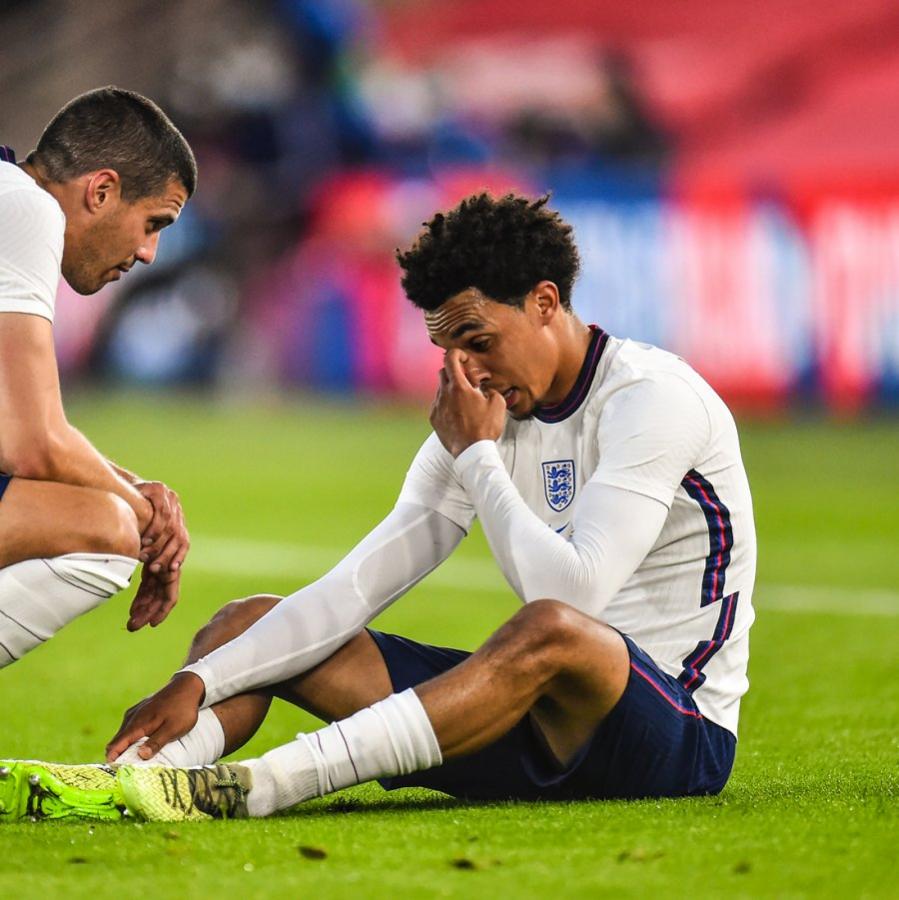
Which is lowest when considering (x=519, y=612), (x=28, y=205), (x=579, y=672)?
(x=579, y=672)

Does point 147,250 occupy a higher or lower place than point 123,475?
higher

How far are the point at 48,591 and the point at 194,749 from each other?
0.57 metres

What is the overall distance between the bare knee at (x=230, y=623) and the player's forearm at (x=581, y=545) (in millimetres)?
774

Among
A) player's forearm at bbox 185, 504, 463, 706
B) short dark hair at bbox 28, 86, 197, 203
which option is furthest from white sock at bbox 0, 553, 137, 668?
short dark hair at bbox 28, 86, 197, 203

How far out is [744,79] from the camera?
26531mm

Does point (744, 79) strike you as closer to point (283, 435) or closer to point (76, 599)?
point (283, 435)

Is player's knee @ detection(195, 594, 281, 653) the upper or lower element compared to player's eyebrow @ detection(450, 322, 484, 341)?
lower

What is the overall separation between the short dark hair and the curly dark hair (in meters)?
0.70

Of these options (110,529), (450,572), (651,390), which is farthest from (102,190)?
(450,572)

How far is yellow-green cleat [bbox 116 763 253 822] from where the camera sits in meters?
4.23

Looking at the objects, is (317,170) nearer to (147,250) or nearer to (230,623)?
(147,250)

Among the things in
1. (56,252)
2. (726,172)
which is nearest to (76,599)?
(56,252)

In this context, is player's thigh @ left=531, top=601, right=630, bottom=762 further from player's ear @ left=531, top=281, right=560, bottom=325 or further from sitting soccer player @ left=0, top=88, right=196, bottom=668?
sitting soccer player @ left=0, top=88, right=196, bottom=668

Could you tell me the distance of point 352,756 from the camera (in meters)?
4.30
